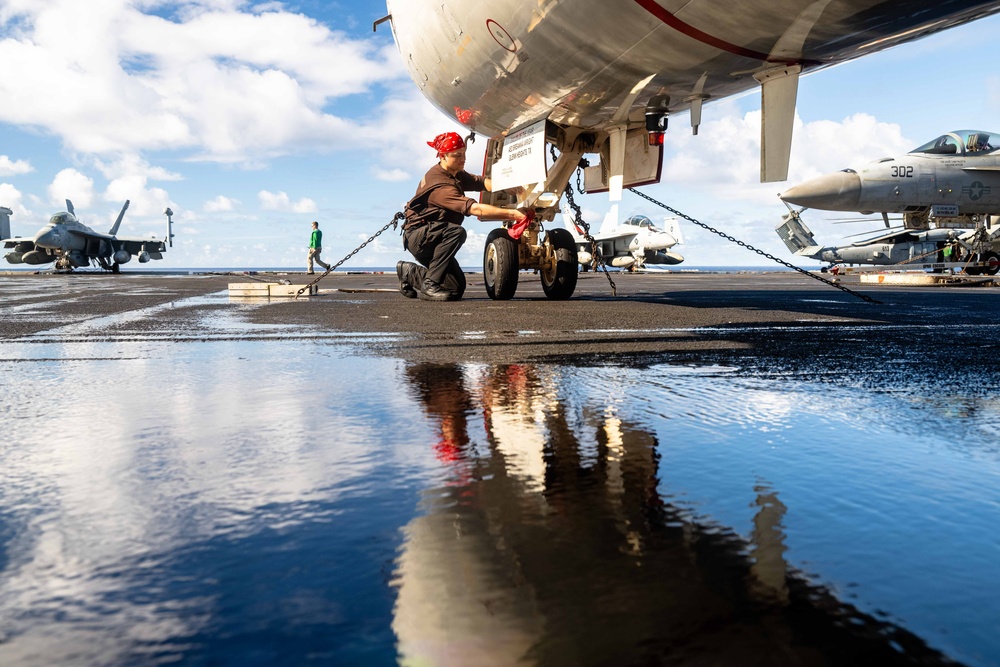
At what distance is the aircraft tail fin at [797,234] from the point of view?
4378 cm

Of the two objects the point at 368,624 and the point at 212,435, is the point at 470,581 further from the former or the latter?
the point at 212,435

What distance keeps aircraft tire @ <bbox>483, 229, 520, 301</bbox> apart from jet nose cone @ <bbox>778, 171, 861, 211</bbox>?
10122 mm

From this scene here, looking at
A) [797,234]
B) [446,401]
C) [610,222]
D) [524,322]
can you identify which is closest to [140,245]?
[610,222]

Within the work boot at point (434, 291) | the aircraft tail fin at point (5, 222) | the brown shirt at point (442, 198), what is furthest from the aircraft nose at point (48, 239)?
the brown shirt at point (442, 198)

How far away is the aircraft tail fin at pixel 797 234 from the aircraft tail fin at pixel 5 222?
49.5m

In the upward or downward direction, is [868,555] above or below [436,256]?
below

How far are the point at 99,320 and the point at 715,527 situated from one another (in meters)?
7.16

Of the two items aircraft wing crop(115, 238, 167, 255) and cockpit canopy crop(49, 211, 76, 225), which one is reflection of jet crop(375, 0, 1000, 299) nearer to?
cockpit canopy crop(49, 211, 76, 225)

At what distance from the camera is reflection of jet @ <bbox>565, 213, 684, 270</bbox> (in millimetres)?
38344

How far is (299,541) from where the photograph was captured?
139cm

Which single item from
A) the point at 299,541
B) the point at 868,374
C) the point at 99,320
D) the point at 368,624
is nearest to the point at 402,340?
the point at 868,374

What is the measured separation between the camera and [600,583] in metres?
1.19

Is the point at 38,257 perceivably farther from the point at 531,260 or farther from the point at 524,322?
the point at 524,322

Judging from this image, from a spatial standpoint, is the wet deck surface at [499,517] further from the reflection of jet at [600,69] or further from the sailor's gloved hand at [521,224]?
the sailor's gloved hand at [521,224]
